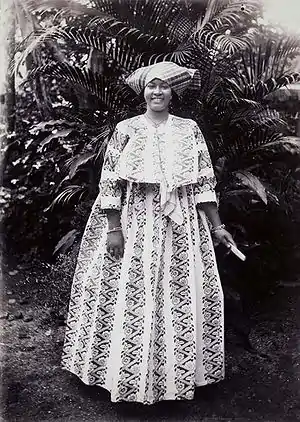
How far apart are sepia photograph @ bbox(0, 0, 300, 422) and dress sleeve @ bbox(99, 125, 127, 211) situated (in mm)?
11

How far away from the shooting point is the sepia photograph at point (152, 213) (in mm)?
3094

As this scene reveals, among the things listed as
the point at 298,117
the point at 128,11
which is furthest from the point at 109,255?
the point at 298,117

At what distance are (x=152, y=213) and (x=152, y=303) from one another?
1.47 feet

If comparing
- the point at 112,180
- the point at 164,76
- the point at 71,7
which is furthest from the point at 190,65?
the point at 112,180

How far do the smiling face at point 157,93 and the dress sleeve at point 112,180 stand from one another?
Answer: 22cm

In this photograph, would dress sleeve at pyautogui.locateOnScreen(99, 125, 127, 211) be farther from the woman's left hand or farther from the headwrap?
the woman's left hand

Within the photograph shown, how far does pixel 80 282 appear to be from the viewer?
3369 millimetres

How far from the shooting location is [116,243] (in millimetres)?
3094

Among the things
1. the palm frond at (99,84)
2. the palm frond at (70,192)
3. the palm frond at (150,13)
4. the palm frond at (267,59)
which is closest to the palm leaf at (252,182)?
the palm frond at (267,59)

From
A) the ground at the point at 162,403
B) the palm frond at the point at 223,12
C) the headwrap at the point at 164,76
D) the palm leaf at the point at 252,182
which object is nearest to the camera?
the headwrap at the point at 164,76

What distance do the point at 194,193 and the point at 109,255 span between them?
540mm

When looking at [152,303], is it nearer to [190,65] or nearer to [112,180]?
[112,180]

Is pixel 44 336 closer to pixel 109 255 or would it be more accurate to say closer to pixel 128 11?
pixel 109 255

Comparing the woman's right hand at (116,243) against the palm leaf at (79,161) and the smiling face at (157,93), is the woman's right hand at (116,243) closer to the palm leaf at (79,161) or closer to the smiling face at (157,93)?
the smiling face at (157,93)
